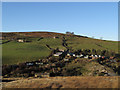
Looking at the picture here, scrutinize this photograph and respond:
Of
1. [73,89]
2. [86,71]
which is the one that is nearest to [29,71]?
[86,71]

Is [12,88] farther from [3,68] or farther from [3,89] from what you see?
[3,68]

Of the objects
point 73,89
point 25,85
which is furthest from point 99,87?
point 25,85

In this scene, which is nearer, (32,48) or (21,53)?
(21,53)

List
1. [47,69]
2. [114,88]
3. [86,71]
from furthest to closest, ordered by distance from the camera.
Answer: [47,69], [86,71], [114,88]

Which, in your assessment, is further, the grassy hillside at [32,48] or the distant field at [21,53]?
the grassy hillside at [32,48]

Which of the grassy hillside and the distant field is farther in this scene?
the grassy hillside

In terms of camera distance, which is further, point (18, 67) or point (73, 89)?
point (18, 67)

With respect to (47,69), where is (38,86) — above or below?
above

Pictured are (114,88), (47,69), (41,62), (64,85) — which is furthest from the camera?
(41,62)

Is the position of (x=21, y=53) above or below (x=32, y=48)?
below
